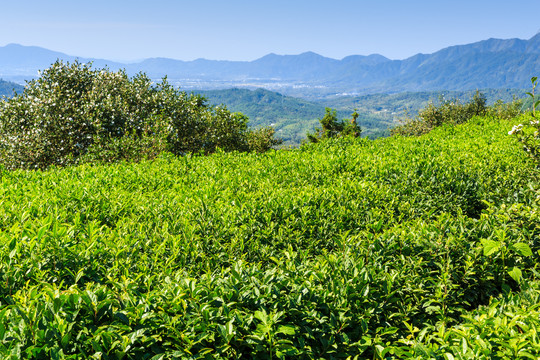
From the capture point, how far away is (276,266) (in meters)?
3.88

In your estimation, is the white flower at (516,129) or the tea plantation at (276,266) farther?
the white flower at (516,129)

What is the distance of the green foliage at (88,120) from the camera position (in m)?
13.9

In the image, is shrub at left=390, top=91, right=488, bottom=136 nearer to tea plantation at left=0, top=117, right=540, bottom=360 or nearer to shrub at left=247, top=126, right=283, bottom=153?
shrub at left=247, top=126, right=283, bottom=153

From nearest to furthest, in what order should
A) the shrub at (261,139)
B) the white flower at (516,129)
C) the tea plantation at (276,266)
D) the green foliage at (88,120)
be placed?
the tea plantation at (276,266)
the white flower at (516,129)
the green foliage at (88,120)
the shrub at (261,139)

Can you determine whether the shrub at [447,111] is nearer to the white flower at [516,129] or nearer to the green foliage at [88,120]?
the green foliage at [88,120]

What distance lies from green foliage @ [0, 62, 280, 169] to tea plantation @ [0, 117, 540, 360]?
7474mm

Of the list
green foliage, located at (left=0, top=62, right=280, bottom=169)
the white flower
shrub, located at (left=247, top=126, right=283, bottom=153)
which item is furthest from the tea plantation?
shrub, located at (left=247, top=126, right=283, bottom=153)

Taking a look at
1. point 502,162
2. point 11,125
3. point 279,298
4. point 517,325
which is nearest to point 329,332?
point 279,298

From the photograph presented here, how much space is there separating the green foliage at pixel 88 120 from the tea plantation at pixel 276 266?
7.47 metres

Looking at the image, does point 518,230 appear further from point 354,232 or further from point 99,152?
point 99,152

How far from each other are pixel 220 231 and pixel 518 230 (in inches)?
147

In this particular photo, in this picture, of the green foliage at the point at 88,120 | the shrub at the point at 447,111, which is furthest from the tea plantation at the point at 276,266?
the shrub at the point at 447,111

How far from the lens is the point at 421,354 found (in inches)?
92.5

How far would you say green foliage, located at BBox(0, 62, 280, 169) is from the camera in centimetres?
1387
